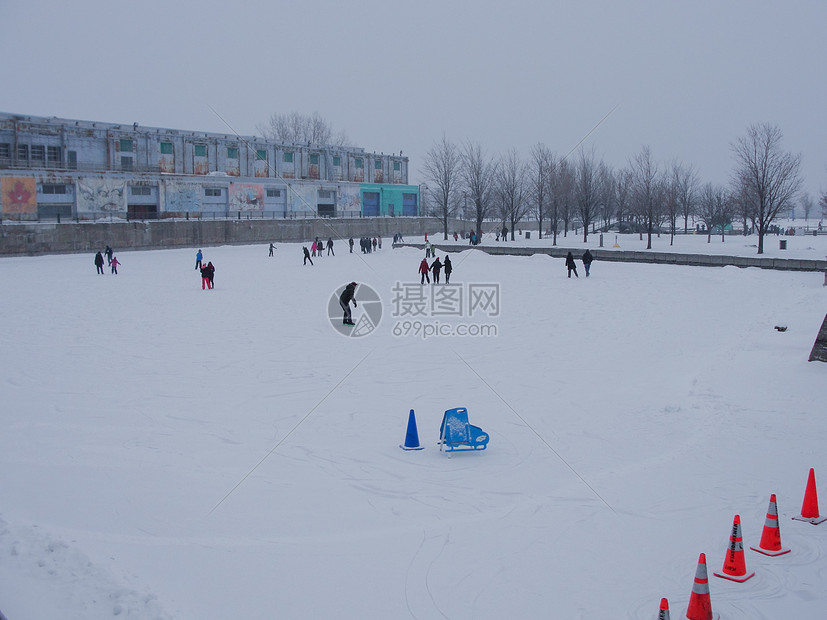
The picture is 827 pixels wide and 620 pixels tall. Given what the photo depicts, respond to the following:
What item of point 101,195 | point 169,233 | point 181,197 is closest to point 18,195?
point 101,195

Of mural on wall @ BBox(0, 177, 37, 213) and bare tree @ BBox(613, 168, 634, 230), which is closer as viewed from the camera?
mural on wall @ BBox(0, 177, 37, 213)

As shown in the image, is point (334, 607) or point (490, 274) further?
point (490, 274)

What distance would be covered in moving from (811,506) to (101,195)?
2208 inches

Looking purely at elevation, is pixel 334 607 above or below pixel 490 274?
below

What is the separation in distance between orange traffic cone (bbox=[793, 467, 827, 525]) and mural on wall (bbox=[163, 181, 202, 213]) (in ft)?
190

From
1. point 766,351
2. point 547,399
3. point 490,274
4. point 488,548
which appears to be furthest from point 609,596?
point 490,274

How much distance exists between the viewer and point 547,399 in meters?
11.9

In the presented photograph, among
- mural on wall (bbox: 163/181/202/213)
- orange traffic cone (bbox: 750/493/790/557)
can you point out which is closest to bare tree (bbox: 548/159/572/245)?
mural on wall (bbox: 163/181/202/213)

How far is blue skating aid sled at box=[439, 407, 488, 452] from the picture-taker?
29.6 feet

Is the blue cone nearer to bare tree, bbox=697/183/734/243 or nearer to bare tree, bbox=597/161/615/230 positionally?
bare tree, bbox=697/183/734/243

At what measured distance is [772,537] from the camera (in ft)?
20.1

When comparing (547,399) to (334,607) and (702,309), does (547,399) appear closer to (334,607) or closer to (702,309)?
(334,607)

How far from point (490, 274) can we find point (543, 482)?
84.9 ft

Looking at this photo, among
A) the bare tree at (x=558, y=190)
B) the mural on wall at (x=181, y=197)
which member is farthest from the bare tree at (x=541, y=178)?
the mural on wall at (x=181, y=197)
